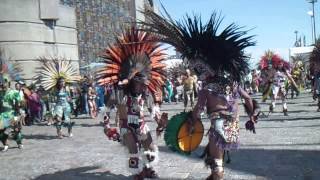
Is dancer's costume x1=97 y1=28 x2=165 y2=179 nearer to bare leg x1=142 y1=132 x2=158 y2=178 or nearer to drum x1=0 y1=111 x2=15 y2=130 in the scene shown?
bare leg x1=142 y1=132 x2=158 y2=178

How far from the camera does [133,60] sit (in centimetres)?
737

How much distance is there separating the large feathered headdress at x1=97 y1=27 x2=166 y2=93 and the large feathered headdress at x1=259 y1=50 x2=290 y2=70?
8.24 meters

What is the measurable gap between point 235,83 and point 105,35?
75.5 ft

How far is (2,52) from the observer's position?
809 inches

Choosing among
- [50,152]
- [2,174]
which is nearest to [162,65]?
[2,174]

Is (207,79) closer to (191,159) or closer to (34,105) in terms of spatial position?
(191,159)

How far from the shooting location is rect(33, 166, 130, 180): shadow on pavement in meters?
7.65

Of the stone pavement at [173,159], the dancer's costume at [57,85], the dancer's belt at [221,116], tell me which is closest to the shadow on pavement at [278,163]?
the stone pavement at [173,159]

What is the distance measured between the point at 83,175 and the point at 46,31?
53.4 ft

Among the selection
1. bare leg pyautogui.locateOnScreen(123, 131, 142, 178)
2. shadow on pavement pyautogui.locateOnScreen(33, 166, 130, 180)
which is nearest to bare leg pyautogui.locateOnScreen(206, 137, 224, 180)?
bare leg pyautogui.locateOnScreen(123, 131, 142, 178)

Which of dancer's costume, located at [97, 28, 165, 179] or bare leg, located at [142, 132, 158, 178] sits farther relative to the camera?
bare leg, located at [142, 132, 158, 178]

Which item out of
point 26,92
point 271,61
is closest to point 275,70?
point 271,61

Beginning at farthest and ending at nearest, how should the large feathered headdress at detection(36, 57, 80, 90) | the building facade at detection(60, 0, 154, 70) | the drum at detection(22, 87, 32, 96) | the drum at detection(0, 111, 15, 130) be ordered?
the building facade at detection(60, 0, 154, 70), the drum at detection(22, 87, 32, 96), the large feathered headdress at detection(36, 57, 80, 90), the drum at detection(0, 111, 15, 130)

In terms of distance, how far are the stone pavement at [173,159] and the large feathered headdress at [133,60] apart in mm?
1546
